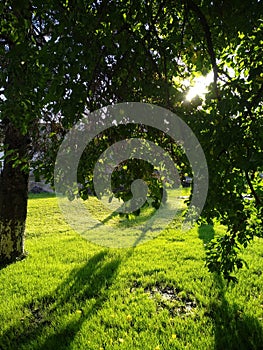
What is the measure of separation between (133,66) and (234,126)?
1.13 meters

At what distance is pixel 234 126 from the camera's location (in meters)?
2.13

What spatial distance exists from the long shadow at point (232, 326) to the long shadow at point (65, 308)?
5.65 feet

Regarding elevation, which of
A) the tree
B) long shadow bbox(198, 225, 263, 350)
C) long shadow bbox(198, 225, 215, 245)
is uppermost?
the tree

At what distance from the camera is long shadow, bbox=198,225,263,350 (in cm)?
357

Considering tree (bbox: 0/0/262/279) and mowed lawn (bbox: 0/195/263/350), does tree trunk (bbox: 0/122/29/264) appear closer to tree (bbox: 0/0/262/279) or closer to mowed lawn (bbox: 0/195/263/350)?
mowed lawn (bbox: 0/195/263/350)

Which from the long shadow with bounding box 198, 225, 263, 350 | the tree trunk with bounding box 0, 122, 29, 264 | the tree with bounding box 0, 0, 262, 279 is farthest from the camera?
the tree trunk with bounding box 0, 122, 29, 264

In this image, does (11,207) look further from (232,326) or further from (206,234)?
(206,234)

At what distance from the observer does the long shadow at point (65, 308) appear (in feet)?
12.5

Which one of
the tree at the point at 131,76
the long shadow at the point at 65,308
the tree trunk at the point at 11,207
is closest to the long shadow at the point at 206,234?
the long shadow at the point at 65,308

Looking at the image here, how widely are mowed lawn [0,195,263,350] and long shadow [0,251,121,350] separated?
0.01 meters

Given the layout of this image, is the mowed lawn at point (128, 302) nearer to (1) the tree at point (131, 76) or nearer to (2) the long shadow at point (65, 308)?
(2) the long shadow at point (65, 308)

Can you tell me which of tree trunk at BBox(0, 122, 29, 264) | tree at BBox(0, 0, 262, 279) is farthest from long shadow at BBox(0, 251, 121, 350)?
tree at BBox(0, 0, 262, 279)

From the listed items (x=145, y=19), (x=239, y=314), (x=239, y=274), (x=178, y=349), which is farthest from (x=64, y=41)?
(x=239, y=274)

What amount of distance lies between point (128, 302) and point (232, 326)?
156 cm
